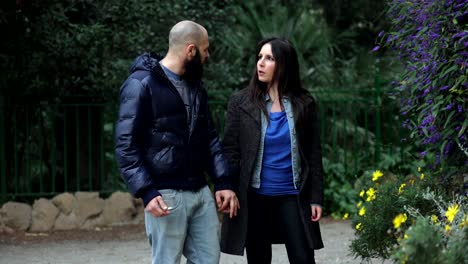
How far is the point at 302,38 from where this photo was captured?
13.3 meters

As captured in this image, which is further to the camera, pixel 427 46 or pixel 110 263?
pixel 110 263

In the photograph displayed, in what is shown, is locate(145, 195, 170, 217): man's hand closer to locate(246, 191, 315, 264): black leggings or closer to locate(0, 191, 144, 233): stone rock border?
locate(246, 191, 315, 264): black leggings

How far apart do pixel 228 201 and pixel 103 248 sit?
13.3 feet

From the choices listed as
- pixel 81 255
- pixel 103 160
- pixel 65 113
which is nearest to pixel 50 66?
pixel 65 113

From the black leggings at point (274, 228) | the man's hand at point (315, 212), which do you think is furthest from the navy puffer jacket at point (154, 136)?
the man's hand at point (315, 212)

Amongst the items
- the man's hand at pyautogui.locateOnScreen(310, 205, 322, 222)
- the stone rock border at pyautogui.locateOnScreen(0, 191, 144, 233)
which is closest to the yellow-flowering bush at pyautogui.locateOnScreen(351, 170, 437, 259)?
the man's hand at pyautogui.locateOnScreen(310, 205, 322, 222)

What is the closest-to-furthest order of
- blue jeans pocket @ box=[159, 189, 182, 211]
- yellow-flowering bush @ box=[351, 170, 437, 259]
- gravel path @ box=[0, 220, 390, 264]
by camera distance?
blue jeans pocket @ box=[159, 189, 182, 211]
yellow-flowering bush @ box=[351, 170, 437, 259]
gravel path @ box=[0, 220, 390, 264]

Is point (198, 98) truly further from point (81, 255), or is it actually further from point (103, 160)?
point (103, 160)

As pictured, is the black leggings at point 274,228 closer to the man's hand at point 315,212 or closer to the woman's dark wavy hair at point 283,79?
the man's hand at point 315,212

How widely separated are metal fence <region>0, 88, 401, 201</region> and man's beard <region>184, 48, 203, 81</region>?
5.45 m

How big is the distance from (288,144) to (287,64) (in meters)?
0.46

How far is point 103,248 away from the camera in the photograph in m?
8.44

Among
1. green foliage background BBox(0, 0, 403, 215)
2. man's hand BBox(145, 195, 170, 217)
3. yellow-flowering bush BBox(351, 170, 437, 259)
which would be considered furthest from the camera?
green foliage background BBox(0, 0, 403, 215)

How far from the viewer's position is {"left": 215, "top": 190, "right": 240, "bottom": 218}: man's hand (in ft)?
15.1
